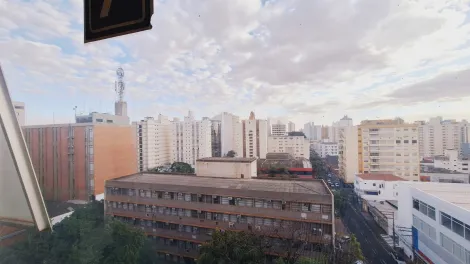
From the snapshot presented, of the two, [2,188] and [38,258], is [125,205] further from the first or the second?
[2,188]

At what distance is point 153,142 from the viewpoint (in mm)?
23750

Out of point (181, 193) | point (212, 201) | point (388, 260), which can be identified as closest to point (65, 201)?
point (181, 193)

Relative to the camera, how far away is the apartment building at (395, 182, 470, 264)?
5519mm

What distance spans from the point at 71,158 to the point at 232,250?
12.0 meters

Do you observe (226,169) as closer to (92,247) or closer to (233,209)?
(233,209)

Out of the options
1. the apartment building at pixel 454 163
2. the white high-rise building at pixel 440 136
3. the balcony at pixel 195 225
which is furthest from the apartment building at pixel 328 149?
the balcony at pixel 195 225

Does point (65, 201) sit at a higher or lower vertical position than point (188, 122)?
lower

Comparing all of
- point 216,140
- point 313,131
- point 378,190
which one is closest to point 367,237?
point 378,190

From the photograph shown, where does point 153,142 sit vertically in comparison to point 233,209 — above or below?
above

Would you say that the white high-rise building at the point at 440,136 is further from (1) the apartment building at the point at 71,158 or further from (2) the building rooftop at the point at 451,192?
(1) the apartment building at the point at 71,158

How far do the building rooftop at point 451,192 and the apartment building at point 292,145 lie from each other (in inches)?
814

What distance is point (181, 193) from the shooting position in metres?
8.26

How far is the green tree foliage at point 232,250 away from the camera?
4590 millimetres

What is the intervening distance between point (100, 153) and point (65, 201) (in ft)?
9.95
